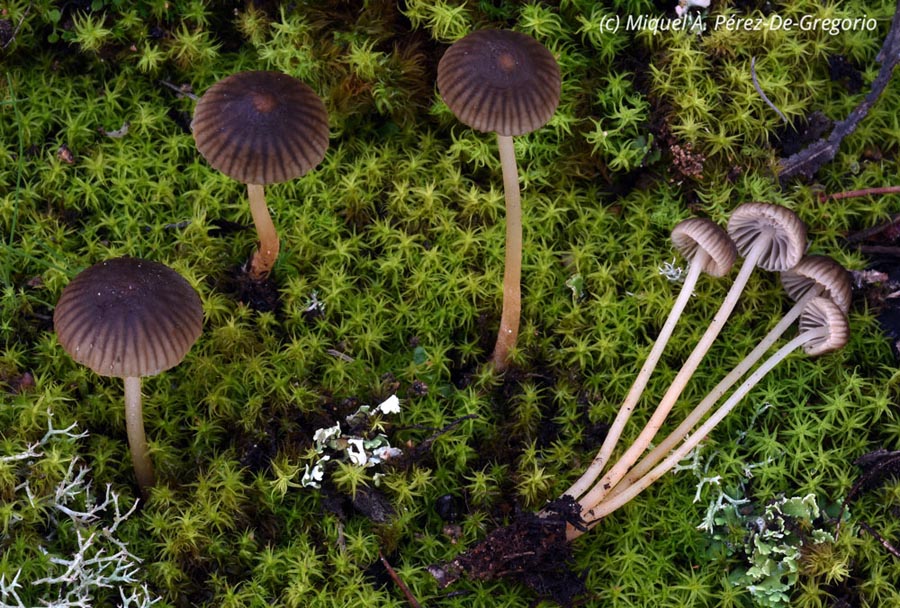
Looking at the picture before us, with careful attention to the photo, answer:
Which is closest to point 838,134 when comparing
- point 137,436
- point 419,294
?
point 419,294

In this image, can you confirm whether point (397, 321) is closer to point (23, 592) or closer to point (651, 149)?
point (651, 149)

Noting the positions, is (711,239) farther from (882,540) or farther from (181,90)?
(181,90)

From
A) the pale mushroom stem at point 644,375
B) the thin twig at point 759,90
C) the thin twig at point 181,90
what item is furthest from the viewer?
the thin twig at point 181,90

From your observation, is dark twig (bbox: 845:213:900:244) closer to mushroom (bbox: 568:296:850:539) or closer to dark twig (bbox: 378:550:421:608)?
mushroom (bbox: 568:296:850:539)

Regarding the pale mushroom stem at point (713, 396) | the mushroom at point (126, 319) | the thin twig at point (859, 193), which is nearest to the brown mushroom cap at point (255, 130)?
the mushroom at point (126, 319)

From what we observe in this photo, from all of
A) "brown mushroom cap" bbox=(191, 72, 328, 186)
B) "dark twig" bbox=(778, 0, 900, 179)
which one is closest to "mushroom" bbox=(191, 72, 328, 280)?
"brown mushroom cap" bbox=(191, 72, 328, 186)

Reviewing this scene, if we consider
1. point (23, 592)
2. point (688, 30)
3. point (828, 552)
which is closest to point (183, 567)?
point (23, 592)

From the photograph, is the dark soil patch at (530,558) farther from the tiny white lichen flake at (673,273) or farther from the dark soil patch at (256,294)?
the dark soil patch at (256,294)
